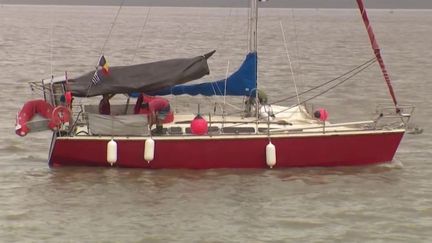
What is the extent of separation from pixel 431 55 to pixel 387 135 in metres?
53.1

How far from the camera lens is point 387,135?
2291 centimetres

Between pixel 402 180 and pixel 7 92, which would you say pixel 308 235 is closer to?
pixel 402 180

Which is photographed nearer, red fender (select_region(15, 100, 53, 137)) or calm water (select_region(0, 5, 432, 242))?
calm water (select_region(0, 5, 432, 242))

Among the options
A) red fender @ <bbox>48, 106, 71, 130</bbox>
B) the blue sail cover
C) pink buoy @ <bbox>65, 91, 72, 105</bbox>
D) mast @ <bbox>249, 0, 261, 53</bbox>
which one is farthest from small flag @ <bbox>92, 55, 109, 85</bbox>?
mast @ <bbox>249, 0, 261, 53</bbox>

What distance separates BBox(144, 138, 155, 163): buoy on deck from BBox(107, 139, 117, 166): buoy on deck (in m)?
0.78

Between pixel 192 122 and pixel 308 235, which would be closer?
pixel 308 235

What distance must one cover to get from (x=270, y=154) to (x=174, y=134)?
2552 millimetres

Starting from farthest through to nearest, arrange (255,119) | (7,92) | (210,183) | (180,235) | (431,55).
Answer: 1. (431,55)
2. (7,92)
3. (255,119)
4. (210,183)
5. (180,235)

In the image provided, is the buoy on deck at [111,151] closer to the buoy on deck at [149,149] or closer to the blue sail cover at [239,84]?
the buoy on deck at [149,149]

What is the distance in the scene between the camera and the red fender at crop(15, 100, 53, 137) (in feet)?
74.4

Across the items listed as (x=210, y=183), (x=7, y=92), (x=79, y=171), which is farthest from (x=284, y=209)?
(x=7, y=92)

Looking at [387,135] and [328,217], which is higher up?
[387,135]

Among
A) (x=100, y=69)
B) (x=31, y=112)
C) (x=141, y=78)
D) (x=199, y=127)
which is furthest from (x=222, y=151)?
(x=31, y=112)

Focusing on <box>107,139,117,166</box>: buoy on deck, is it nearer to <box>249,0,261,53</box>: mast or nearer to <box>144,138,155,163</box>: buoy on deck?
<box>144,138,155,163</box>: buoy on deck
